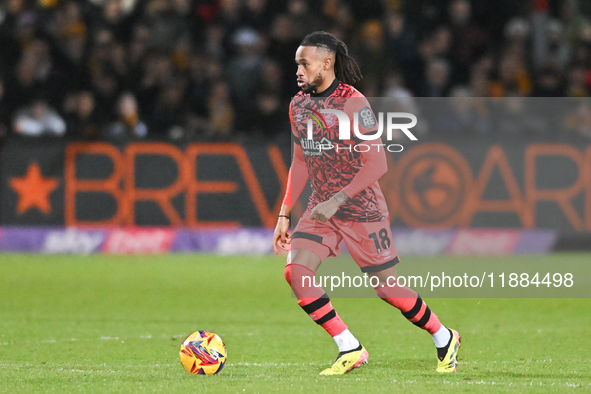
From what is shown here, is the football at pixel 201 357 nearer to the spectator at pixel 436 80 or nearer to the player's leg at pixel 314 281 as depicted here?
the player's leg at pixel 314 281

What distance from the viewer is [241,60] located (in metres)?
14.1

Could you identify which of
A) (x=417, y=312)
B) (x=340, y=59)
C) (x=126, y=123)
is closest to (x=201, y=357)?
(x=417, y=312)

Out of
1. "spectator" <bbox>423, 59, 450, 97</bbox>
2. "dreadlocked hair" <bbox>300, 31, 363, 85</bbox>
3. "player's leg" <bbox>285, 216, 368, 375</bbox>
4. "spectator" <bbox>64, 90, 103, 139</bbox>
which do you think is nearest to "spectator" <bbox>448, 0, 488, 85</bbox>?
"spectator" <bbox>423, 59, 450, 97</bbox>

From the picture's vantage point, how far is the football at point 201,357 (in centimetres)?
572

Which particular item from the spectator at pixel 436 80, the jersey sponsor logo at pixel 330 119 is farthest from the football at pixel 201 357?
the spectator at pixel 436 80

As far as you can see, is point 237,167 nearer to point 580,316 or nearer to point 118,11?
point 118,11

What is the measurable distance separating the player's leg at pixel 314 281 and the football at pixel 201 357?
0.59 meters

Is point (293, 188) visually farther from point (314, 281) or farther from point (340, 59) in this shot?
point (340, 59)

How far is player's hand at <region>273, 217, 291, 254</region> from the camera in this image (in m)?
5.87

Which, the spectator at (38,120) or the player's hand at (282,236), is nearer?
the player's hand at (282,236)

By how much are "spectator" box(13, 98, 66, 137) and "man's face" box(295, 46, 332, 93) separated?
26.1 ft

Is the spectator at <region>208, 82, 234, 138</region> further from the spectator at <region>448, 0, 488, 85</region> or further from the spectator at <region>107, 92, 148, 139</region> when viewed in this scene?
the spectator at <region>448, 0, 488, 85</region>

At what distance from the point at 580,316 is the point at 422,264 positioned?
358 centimetres

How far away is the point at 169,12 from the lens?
14.7 metres
